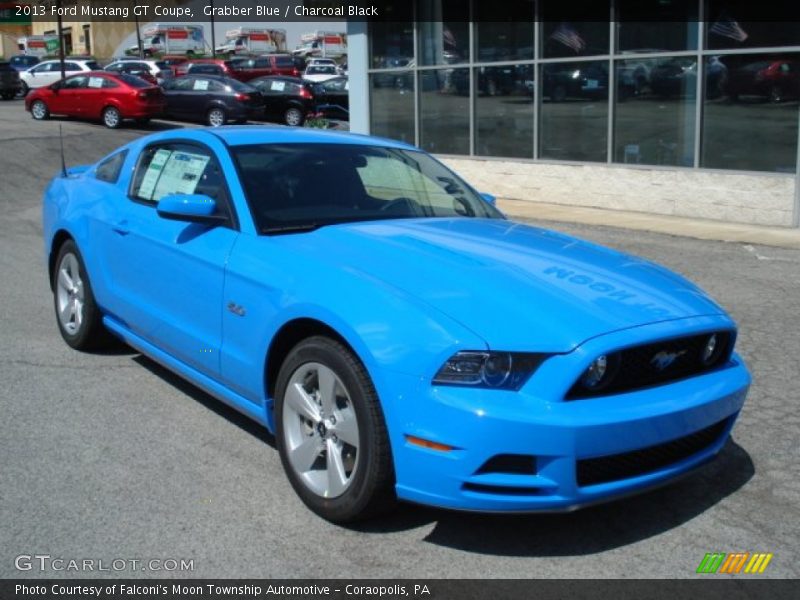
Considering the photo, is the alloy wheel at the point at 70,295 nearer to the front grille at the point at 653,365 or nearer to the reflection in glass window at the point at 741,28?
the front grille at the point at 653,365

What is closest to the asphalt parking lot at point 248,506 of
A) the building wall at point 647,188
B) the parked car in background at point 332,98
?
the building wall at point 647,188

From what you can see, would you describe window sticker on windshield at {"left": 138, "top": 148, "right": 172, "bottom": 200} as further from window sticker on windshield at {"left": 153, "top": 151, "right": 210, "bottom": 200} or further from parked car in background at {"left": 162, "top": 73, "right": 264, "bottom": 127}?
parked car in background at {"left": 162, "top": 73, "right": 264, "bottom": 127}

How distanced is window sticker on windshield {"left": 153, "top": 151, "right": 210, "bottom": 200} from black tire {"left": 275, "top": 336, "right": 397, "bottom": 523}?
164cm

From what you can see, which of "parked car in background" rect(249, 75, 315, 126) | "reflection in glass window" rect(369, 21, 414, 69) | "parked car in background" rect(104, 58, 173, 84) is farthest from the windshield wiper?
"parked car in background" rect(104, 58, 173, 84)

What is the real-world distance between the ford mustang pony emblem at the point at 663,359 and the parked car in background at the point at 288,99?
965 inches

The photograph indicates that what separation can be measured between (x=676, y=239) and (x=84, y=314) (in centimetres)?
756

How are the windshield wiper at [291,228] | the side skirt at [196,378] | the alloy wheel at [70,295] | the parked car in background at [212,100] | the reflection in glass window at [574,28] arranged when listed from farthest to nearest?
1. the parked car in background at [212,100]
2. the reflection in glass window at [574,28]
3. the alloy wheel at [70,295]
4. the windshield wiper at [291,228]
5. the side skirt at [196,378]

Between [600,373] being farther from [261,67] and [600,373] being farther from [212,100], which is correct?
[261,67]

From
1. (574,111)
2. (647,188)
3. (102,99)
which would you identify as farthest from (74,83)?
(647,188)

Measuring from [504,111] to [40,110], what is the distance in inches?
622

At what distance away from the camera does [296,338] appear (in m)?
4.07

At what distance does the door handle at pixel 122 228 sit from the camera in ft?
17.9

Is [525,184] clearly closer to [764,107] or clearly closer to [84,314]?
[764,107]

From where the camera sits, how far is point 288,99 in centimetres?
2744
